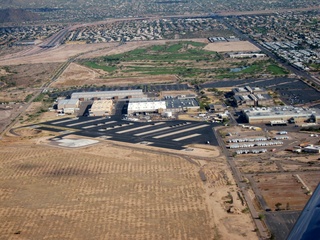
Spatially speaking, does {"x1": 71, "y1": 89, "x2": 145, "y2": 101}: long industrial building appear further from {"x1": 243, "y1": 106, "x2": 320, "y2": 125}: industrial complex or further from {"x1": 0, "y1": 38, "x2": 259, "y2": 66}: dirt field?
{"x1": 0, "y1": 38, "x2": 259, "y2": 66}: dirt field

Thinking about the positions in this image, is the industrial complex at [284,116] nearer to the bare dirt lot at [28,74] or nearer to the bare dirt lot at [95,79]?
the bare dirt lot at [95,79]

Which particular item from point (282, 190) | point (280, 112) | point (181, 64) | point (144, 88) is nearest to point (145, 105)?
point (144, 88)

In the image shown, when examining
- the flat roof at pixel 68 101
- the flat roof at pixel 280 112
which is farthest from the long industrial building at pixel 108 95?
the flat roof at pixel 280 112

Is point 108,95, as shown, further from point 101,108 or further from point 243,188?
point 243,188

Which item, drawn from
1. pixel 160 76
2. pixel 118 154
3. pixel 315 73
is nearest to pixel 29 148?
pixel 118 154

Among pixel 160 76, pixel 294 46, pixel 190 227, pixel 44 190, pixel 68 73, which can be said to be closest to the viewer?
pixel 190 227

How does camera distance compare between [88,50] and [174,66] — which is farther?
[88,50]

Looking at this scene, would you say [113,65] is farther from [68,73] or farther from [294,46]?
[294,46]
